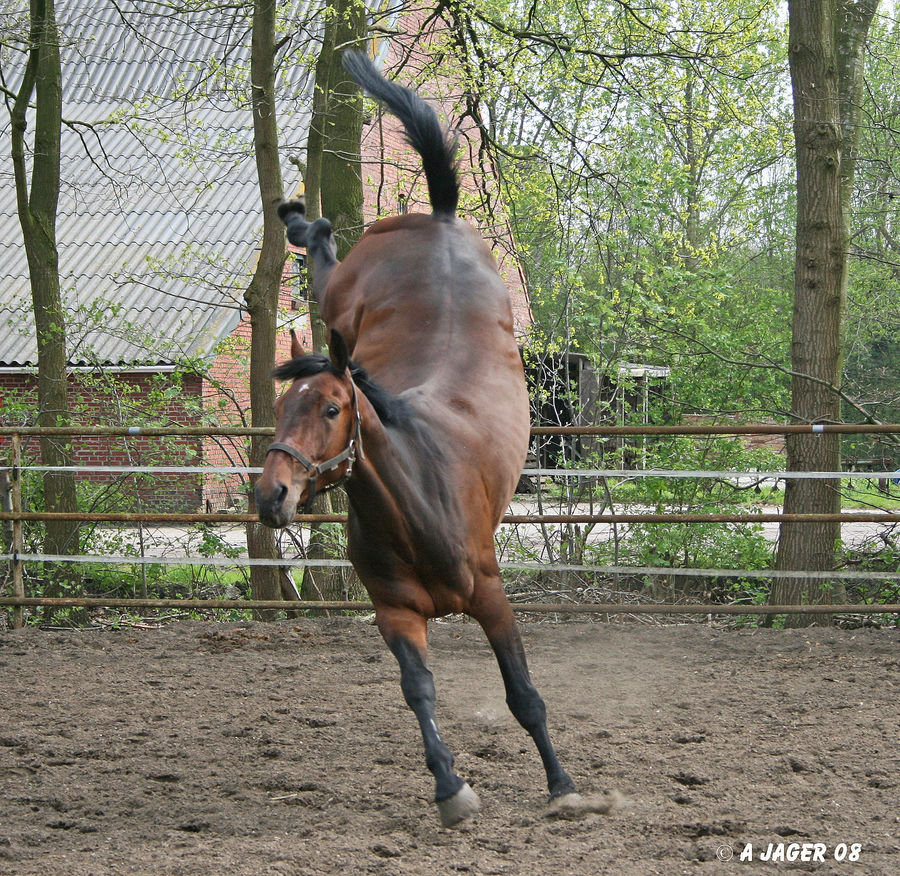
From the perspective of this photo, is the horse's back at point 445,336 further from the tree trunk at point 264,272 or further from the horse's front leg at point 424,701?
the tree trunk at point 264,272

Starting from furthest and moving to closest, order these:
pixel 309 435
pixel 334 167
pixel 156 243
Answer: pixel 156 243 < pixel 334 167 < pixel 309 435

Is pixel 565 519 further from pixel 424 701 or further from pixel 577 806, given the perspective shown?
pixel 424 701

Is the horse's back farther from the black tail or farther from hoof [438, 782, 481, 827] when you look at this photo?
hoof [438, 782, 481, 827]

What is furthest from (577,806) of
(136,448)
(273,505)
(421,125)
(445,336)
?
(136,448)

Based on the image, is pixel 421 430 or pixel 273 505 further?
pixel 421 430

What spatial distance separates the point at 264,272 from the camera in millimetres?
7535

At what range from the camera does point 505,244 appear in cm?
933

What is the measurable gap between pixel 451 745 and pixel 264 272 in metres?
4.26

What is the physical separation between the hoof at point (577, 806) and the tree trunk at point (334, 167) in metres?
4.40

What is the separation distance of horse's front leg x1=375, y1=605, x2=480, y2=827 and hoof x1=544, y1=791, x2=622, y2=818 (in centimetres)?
31

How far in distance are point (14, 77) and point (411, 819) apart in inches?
724

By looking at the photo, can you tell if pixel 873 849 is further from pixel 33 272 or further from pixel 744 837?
pixel 33 272

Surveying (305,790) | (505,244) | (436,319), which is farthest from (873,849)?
(505,244)

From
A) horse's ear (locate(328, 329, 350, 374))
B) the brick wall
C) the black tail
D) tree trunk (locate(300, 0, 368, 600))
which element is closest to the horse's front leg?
horse's ear (locate(328, 329, 350, 374))
